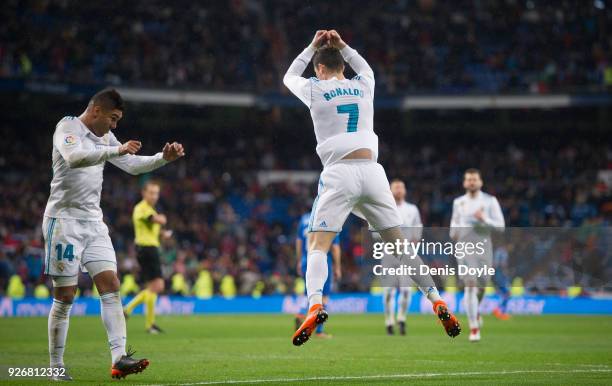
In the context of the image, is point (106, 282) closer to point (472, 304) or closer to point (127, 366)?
point (127, 366)

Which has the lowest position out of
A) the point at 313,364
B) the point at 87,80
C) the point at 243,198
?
the point at 313,364

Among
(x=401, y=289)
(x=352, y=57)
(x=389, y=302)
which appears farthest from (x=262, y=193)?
(x=352, y=57)

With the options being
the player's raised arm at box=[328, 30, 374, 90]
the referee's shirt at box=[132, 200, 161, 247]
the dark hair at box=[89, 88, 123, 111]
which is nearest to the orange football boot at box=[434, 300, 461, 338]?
the player's raised arm at box=[328, 30, 374, 90]

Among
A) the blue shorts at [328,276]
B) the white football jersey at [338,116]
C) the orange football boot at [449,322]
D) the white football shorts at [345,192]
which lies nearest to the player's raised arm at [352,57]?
the white football jersey at [338,116]

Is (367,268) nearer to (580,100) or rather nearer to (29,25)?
(580,100)

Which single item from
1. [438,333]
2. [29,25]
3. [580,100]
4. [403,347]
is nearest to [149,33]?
[29,25]

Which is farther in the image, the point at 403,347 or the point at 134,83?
the point at 134,83

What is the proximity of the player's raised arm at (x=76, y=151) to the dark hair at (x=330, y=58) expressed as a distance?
2.12m

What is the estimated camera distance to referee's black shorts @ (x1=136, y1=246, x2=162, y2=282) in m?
16.7

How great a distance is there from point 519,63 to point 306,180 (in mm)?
9805

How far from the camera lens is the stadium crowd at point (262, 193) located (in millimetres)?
30094

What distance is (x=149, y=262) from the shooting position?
1678 cm

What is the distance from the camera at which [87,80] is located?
32062 mm

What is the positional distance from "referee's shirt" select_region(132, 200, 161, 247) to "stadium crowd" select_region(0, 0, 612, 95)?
16456mm
